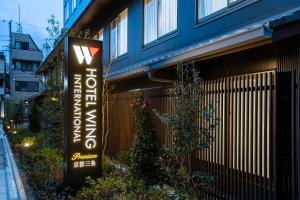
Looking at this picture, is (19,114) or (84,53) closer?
(84,53)

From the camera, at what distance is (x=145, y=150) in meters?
6.54

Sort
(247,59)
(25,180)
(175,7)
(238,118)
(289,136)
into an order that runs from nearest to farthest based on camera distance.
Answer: (289,136), (238,118), (247,59), (25,180), (175,7)

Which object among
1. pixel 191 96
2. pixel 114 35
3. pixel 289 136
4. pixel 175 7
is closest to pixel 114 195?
pixel 191 96

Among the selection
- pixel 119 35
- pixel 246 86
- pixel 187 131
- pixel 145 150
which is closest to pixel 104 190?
pixel 145 150

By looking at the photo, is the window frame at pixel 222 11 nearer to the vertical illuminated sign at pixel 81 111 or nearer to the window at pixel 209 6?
the window at pixel 209 6

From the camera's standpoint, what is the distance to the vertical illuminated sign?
23.9ft

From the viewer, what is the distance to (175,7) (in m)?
10.5

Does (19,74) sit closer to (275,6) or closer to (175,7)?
(175,7)

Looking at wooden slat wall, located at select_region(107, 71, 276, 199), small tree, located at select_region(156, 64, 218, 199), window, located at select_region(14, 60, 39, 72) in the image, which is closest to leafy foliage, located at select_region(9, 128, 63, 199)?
small tree, located at select_region(156, 64, 218, 199)

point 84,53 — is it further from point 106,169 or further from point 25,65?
point 25,65

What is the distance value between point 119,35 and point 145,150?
947 centimetres

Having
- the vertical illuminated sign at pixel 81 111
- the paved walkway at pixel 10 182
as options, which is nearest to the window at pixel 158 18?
the vertical illuminated sign at pixel 81 111

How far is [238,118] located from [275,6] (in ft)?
7.90

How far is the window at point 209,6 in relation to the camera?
27.3 ft
